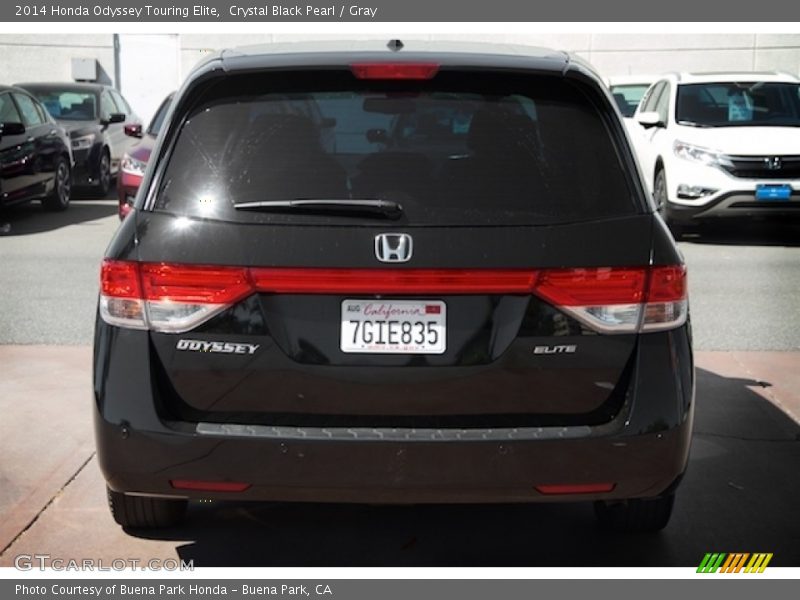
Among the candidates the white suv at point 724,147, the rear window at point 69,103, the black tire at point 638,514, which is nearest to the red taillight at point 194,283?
the black tire at point 638,514

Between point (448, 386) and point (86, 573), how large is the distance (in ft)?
4.99

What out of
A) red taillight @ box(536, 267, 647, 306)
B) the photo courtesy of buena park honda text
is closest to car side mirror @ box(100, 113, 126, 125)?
the photo courtesy of buena park honda text

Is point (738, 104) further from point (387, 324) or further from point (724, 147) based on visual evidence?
point (387, 324)

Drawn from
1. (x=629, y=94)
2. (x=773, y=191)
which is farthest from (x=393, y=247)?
(x=629, y=94)

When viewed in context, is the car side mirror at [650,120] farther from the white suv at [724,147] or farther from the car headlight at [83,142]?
the car headlight at [83,142]

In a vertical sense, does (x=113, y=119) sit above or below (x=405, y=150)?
below

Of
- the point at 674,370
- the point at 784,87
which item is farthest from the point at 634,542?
the point at 784,87

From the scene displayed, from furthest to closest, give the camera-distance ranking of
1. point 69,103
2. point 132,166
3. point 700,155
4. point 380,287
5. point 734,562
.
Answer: point 69,103
point 700,155
point 132,166
point 734,562
point 380,287

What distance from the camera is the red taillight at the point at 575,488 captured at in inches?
151

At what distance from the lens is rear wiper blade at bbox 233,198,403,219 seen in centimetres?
377

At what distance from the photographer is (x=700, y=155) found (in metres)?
13.3

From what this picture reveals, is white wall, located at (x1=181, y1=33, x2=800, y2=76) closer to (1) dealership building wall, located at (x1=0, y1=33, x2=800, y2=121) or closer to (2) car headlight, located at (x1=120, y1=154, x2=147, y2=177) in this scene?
(1) dealership building wall, located at (x1=0, y1=33, x2=800, y2=121)

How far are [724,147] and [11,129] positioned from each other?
7555 mm

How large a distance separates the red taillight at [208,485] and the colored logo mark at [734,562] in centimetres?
165
